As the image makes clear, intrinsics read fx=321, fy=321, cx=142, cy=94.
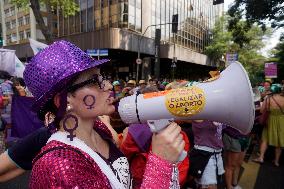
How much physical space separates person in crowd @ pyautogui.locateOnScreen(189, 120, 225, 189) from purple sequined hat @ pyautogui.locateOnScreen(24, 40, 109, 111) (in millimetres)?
2593

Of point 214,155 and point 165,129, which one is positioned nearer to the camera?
point 165,129

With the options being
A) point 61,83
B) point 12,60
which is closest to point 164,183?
point 61,83

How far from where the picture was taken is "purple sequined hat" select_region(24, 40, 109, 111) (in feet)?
4.30

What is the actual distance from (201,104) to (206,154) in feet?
7.91

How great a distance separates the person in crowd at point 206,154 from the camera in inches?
146

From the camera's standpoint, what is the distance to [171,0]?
32.8 meters

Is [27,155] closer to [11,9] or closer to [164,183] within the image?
[164,183]

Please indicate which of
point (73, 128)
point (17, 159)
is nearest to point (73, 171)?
point (73, 128)

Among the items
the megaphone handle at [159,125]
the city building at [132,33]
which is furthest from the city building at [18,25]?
the megaphone handle at [159,125]

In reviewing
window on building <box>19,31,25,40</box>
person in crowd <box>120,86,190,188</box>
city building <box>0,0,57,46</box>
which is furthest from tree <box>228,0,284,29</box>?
window on building <box>19,31,25,40</box>

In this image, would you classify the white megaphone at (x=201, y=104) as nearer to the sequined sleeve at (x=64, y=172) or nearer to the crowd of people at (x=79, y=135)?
the crowd of people at (x=79, y=135)

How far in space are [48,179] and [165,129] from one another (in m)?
0.53

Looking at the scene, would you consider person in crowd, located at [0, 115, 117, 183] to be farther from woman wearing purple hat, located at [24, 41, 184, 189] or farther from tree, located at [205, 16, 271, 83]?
tree, located at [205, 16, 271, 83]

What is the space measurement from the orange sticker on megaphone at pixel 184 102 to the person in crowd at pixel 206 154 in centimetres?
227
